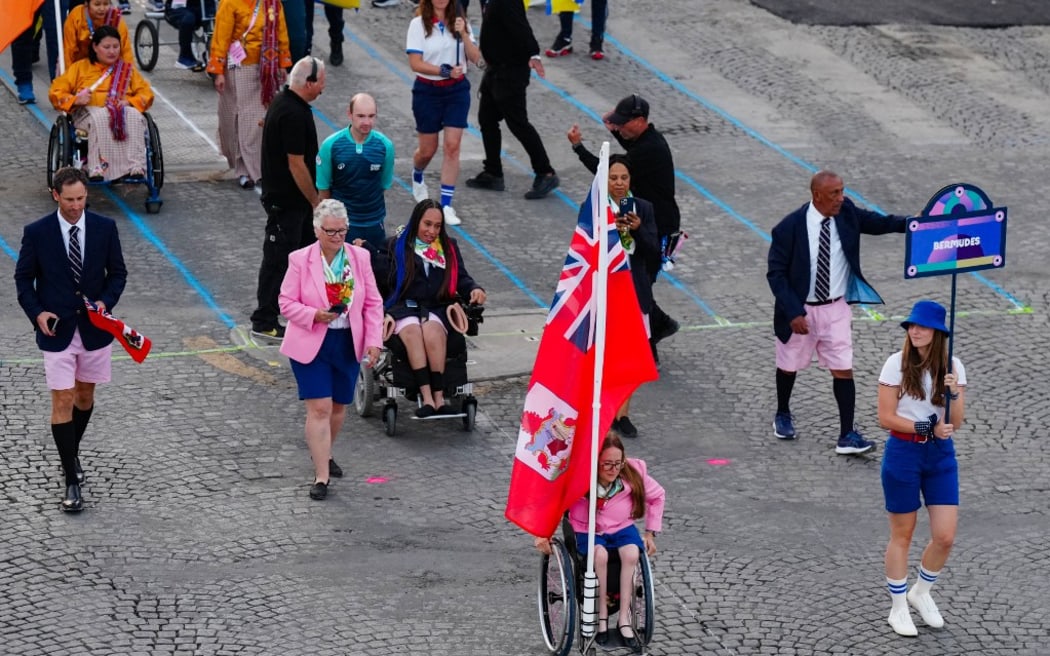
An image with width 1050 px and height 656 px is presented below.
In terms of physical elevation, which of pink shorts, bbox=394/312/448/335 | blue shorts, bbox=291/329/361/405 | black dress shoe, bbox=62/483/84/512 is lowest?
black dress shoe, bbox=62/483/84/512

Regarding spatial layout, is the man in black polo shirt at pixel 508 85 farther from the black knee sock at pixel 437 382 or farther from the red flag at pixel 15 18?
the black knee sock at pixel 437 382

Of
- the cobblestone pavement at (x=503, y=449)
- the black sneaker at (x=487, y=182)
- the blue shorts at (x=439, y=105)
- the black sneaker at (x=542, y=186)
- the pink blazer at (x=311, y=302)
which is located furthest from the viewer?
the black sneaker at (x=487, y=182)

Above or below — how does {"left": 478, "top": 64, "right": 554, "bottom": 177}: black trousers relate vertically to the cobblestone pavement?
above

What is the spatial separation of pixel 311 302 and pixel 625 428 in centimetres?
243

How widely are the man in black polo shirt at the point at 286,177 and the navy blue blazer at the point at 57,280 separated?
266 centimetres

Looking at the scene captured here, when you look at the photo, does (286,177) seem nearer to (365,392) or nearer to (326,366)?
(365,392)

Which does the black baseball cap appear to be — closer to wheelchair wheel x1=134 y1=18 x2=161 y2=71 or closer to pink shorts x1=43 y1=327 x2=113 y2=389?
pink shorts x1=43 y1=327 x2=113 y2=389

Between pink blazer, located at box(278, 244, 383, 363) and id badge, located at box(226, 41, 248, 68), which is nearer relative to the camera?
pink blazer, located at box(278, 244, 383, 363)

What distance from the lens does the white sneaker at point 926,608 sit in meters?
9.36

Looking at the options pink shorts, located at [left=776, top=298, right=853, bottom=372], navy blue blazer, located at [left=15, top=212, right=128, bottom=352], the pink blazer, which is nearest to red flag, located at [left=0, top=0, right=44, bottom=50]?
navy blue blazer, located at [left=15, top=212, right=128, bottom=352]

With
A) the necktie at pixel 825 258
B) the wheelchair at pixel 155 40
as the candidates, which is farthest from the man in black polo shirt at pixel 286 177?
the wheelchair at pixel 155 40

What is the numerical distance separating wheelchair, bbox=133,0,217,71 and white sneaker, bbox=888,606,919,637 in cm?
1159

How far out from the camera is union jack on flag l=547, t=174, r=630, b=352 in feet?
28.6

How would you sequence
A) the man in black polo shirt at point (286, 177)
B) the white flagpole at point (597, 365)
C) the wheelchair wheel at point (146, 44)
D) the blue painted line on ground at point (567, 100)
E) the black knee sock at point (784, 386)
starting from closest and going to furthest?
the white flagpole at point (597, 365) → the black knee sock at point (784, 386) → the man in black polo shirt at point (286, 177) → the blue painted line on ground at point (567, 100) → the wheelchair wheel at point (146, 44)
